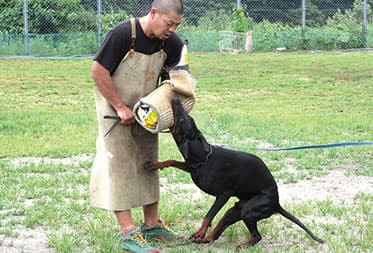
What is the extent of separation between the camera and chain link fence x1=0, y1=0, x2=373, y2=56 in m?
23.2

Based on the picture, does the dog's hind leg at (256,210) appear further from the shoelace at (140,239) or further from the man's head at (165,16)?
the man's head at (165,16)

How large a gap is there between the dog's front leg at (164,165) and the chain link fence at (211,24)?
18957mm

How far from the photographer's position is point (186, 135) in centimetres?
433

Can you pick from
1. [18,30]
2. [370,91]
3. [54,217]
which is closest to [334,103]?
[370,91]

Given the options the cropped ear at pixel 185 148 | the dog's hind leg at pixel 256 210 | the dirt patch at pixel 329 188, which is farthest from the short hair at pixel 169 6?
the dirt patch at pixel 329 188

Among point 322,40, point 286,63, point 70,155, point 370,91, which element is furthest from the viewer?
point 322,40

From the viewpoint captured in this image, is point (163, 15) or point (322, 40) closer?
point (163, 15)

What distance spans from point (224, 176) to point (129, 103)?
0.78 metres

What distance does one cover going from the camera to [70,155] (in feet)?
25.5

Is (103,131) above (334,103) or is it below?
above

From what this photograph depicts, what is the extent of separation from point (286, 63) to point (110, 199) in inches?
645

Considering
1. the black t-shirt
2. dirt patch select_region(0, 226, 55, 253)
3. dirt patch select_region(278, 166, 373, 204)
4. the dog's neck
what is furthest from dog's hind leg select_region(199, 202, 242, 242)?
dirt patch select_region(278, 166, 373, 204)

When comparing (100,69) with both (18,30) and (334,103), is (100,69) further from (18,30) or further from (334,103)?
(18,30)

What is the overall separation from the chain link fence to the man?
62.1 feet
